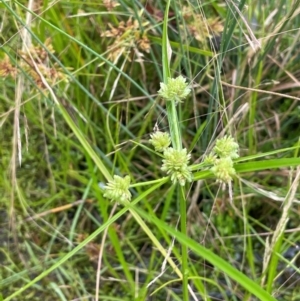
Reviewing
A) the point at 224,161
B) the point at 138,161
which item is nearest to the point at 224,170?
the point at 224,161

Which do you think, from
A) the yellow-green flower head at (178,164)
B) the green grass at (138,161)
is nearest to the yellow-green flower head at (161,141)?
the yellow-green flower head at (178,164)

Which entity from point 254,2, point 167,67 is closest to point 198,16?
point 254,2

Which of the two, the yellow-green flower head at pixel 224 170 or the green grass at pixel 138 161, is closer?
the yellow-green flower head at pixel 224 170

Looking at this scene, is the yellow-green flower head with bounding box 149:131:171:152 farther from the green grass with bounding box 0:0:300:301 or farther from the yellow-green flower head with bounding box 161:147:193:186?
the green grass with bounding box 0:0:300:301

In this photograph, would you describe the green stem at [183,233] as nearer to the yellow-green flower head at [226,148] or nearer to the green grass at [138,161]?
the yellow-green flower head at [226,148]

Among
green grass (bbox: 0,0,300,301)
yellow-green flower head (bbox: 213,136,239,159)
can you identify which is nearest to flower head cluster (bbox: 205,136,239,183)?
yellow-green flower head (bbox: 213,136,239,159)

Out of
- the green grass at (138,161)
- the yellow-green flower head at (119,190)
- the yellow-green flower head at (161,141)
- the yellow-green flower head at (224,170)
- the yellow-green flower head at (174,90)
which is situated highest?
the yellow-green flower head at (174,90)
